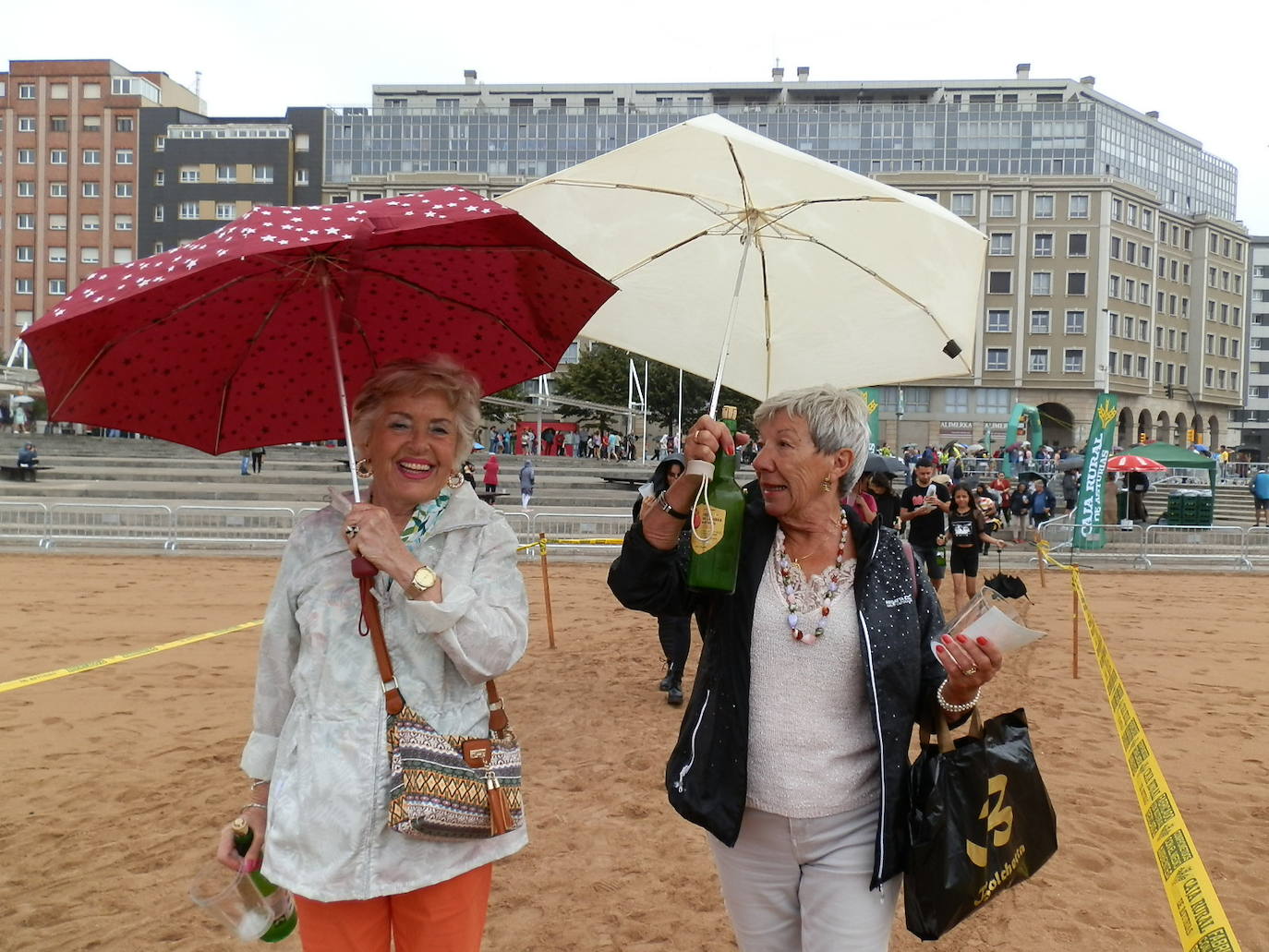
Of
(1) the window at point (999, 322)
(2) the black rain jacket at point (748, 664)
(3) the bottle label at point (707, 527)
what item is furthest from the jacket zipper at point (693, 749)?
(1) the window at point (999, 322)

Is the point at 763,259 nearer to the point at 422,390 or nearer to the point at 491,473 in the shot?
the point at 422,390

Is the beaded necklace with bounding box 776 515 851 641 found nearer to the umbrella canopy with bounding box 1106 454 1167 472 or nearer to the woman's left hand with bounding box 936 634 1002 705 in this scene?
the woman's left hand with bounding box 936 634 1002 705

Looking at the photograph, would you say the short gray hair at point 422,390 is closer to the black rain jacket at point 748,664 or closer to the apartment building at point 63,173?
the black rain jacket at point 748,664

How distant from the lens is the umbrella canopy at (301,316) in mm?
2127

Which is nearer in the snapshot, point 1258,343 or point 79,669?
point 79,669

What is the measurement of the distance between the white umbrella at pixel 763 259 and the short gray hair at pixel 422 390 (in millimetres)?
1122

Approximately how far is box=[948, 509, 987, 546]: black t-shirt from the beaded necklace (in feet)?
32.5

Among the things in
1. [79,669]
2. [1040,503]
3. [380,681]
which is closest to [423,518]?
[380,681]

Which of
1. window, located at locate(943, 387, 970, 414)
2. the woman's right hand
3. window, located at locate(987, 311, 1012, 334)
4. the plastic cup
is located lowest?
the plastic cup

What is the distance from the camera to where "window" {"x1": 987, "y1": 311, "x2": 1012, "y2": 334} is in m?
73.1

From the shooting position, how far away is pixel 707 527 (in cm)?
234

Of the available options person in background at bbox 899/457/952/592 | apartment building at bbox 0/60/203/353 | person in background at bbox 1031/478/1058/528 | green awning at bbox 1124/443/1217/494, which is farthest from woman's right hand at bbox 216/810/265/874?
apartment building at bbox 0/60/203/353

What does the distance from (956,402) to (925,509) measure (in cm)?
6524

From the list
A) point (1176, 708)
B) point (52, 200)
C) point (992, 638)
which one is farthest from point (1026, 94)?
point (992, 638)
